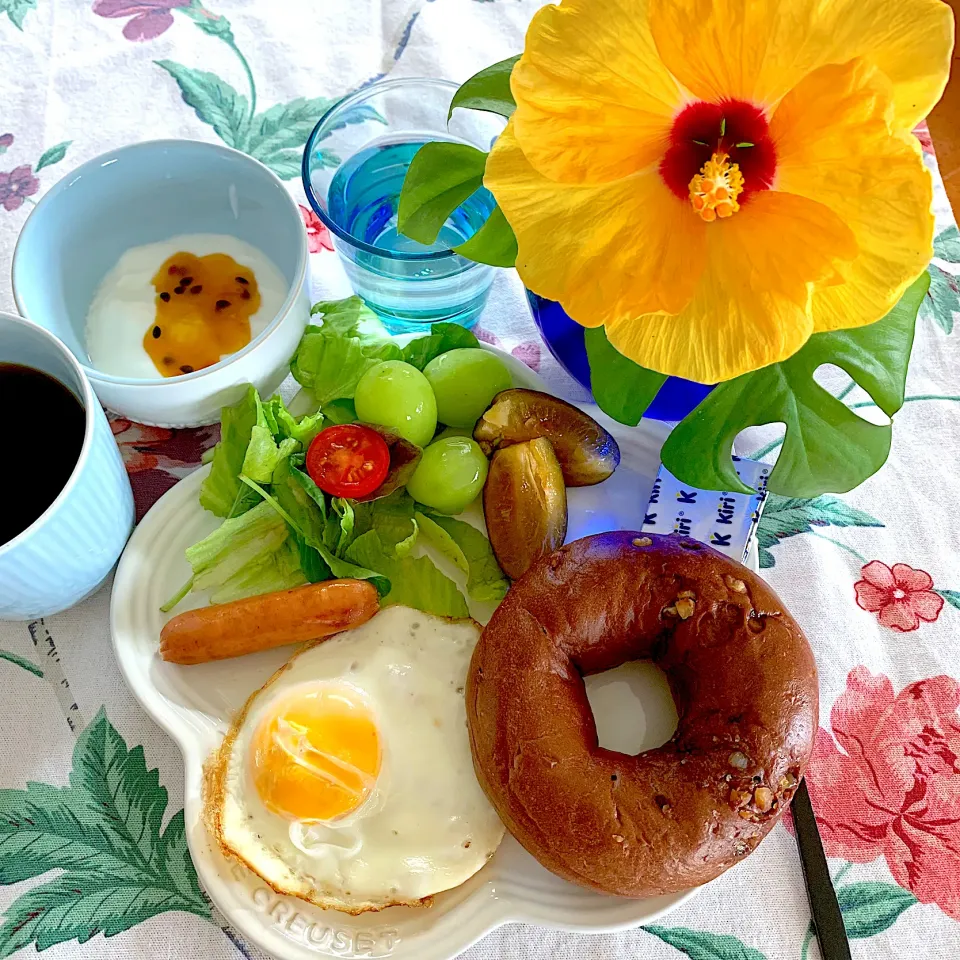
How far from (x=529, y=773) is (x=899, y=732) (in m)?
0.46

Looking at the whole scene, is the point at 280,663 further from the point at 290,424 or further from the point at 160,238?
the point at 160,238

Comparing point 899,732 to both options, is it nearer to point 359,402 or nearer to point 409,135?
point 359,402

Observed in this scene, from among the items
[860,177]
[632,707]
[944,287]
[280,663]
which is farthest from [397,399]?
[944,287]

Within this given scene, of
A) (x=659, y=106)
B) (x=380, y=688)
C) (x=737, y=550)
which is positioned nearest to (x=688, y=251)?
(x=659, y=106)

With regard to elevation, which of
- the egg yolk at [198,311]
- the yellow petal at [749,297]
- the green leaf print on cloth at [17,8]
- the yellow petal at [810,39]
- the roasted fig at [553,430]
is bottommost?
the roasted fig at [553,430]

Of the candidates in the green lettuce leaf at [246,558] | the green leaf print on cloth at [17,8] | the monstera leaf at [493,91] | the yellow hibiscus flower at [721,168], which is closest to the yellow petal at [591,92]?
the yellow hibiscus flower at [721,168]

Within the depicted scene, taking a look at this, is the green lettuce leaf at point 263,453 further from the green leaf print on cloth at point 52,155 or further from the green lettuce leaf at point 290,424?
the green leaf print on cloth at point 52,155

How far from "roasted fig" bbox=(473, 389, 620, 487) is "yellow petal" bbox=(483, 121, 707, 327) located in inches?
14.4

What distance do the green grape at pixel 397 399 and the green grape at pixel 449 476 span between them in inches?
1.4

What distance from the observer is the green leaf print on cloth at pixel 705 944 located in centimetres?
91

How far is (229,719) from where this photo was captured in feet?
3.16

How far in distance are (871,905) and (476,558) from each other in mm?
565

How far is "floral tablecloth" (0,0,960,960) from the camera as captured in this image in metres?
0.92

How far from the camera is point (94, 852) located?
926 millimetres
